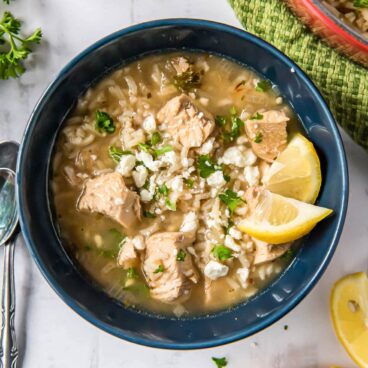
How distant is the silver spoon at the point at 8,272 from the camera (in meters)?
3.17

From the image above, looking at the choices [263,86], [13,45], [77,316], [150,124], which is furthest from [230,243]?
[13,45]

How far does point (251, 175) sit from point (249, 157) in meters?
0.08

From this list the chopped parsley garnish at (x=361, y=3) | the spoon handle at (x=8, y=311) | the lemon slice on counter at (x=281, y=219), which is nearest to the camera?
the lemon slice on counter at (x=281, y=219)

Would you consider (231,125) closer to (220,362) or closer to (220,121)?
(220,121)

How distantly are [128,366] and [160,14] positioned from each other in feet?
5.61

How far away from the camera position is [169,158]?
2.91m

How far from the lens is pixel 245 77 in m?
3.09

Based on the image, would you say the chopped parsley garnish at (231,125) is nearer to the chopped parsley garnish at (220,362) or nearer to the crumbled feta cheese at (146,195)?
the crumbled feta cheese at (146,195)

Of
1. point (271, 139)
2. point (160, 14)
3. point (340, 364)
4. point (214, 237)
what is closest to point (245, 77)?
point (271, 139)

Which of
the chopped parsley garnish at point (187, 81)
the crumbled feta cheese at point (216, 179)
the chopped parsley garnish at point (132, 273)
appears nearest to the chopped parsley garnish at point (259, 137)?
the crumbled feta cheese at point (216, 179)

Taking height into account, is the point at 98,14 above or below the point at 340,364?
above

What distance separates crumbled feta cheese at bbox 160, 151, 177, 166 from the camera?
2.91 m

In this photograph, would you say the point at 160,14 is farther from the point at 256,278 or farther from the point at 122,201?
the point at 256,278

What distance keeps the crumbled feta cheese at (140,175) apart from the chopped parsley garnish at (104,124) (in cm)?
21
